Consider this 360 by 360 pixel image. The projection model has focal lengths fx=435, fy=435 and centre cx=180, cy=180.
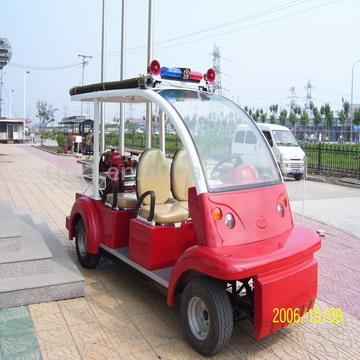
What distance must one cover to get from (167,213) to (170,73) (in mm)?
1257

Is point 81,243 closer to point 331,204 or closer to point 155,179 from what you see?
point 155,179

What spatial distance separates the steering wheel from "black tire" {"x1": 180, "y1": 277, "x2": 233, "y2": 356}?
0.79 meters

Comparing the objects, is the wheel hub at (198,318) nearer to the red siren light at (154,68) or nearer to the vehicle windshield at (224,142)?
the vehicle windshield at (224,142)

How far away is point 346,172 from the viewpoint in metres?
15.6

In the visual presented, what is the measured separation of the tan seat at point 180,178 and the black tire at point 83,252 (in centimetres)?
119

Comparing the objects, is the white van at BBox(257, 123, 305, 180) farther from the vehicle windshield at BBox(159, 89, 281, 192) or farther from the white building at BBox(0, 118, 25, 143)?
the white building at BBox(0, 118, 25, 143)

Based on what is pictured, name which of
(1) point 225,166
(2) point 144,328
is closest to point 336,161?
(1) point 225,166

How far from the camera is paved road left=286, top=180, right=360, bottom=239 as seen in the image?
26.6ft

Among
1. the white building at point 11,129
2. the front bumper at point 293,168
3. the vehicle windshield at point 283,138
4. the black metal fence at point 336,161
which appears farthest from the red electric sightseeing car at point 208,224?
the white building at point 11,129

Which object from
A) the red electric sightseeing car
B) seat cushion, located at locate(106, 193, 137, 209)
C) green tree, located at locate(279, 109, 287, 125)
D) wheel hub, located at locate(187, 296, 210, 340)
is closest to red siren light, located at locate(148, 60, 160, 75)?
the red electric sightseeing car

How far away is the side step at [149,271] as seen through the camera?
361 cm

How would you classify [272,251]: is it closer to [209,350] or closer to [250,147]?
[209,350]

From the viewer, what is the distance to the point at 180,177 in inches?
176

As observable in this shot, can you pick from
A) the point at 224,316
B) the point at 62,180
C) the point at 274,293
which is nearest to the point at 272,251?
the point at 274,293
